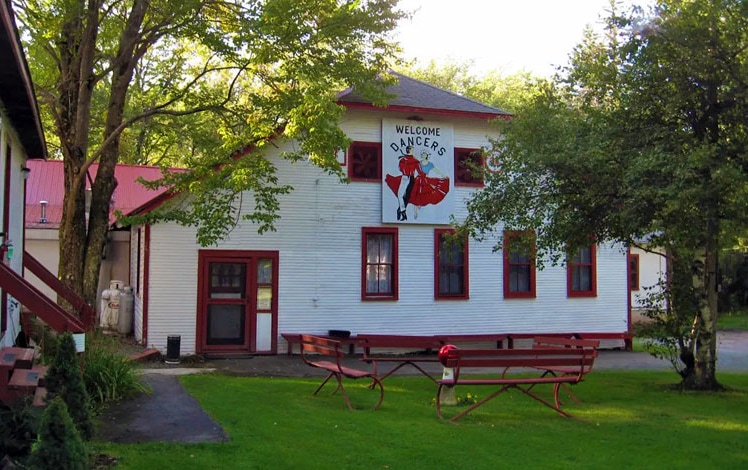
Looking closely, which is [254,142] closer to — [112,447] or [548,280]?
[112,447]

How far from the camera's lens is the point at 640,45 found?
34.4 ft

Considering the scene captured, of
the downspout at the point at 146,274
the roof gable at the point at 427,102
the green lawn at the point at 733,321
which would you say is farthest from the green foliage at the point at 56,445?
the green lawn at the point at 733,321

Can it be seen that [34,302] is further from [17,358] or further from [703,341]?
[703,341]

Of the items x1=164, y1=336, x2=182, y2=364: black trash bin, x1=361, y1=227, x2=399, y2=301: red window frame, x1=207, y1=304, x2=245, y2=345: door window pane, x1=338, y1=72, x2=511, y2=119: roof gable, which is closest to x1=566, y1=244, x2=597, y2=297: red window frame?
x1=338, y1=72, x2=511, y2=119: roof gable

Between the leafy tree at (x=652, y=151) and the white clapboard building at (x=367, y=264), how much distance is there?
3.74 metres

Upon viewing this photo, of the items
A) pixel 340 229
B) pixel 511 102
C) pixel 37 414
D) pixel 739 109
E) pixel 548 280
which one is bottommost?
pixel 37 414

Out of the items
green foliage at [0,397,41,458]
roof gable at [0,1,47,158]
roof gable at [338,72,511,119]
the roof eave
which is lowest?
green foliage at [0,397,41,458]

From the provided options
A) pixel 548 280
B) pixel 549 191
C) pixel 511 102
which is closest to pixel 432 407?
pixel 549 191

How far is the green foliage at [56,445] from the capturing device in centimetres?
407

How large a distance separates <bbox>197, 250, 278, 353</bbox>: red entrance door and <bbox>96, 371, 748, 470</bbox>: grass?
3648mm

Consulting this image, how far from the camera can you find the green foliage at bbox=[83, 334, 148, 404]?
9.04m

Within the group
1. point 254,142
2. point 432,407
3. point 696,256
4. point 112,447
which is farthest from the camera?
point 254,142

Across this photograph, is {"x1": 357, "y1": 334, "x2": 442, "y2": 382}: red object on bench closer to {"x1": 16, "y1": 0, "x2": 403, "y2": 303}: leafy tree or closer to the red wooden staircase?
{"x1": 16, "y1": 0, "x2": 403, "y2": 303}: leafy tree

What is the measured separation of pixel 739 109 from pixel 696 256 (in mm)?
2862
